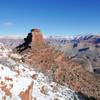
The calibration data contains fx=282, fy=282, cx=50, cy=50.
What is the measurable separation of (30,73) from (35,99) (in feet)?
28.4

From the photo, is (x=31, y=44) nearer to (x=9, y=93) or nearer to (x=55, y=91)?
(x=55, y=91)

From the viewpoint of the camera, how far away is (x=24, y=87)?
3559cm

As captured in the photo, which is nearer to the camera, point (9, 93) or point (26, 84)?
point (9, 93)

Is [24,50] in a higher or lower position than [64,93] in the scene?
higher

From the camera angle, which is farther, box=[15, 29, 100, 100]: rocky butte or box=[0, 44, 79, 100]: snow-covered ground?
box=[15, 29, 100, 100]: rocky butte

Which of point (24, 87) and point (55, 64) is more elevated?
point (24, 87)

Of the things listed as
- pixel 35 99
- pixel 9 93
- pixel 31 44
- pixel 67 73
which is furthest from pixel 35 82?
pixel 31 44

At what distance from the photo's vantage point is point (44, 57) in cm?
8562

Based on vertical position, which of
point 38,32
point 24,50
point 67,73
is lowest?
point 67,73

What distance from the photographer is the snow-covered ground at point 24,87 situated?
1314 inches

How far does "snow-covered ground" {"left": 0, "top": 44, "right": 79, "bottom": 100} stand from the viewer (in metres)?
33.4

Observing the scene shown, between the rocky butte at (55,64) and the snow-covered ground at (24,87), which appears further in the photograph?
the rocky butte at (55,64)

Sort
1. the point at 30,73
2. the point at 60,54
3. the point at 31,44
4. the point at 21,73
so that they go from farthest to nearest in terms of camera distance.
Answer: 1. the point at 60,54
2. the point at 31,44
3. the point at 30,73
4. the point at 21,73

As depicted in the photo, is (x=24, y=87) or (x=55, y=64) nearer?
(x=24, y=87)
